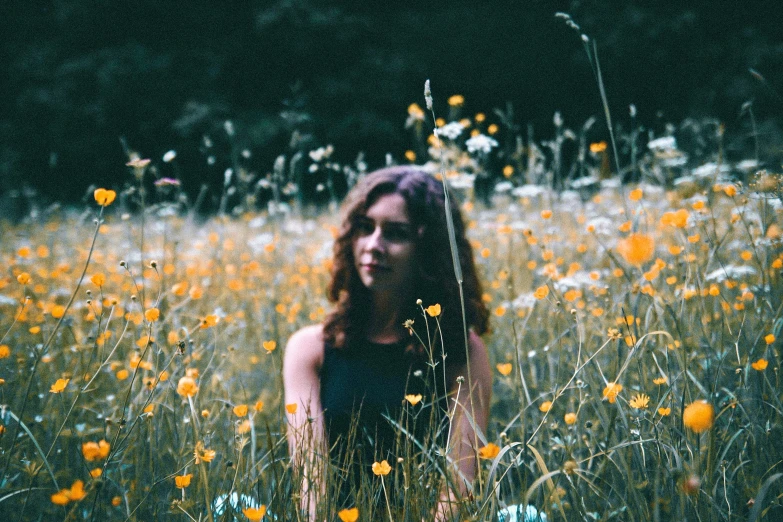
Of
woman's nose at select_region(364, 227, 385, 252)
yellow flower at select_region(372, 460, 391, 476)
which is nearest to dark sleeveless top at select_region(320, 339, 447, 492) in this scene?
woman's nose at select_region(364, 227, 385, 252)

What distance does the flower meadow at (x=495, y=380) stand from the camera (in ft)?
3.03

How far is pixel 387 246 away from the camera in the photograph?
1.58 m

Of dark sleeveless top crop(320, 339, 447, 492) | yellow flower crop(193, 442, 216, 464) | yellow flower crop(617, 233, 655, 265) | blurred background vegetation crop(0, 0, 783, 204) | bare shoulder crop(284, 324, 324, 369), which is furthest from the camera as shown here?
blurred background vegetation crop(0, 0, 783, 204)

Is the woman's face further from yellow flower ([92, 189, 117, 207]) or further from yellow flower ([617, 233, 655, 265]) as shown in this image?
yellow flower ([617, 233, 655, 265])

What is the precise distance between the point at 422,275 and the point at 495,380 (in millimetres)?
527

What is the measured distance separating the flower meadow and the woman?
86 mm

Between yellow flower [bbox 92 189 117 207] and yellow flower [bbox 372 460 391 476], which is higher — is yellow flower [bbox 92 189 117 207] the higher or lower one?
the higher one

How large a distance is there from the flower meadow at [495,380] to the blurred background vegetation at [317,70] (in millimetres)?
6601

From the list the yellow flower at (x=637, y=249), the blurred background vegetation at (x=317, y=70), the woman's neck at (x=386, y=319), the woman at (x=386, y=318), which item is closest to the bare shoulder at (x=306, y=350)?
the woman at (x=386, y=318)

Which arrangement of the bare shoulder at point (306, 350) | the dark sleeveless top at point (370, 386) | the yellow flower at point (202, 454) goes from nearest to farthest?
the yellow flower at point (202, 454)
the dark sleeveless top at point (370, 386)
the bare shoulder at point (306, 350)

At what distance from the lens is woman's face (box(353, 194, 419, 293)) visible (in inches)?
60.8

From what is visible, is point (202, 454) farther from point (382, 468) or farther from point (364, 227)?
point (364, 227)

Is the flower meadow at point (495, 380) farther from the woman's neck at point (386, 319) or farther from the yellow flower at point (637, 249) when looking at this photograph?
the woman's neck at point (386, 319)

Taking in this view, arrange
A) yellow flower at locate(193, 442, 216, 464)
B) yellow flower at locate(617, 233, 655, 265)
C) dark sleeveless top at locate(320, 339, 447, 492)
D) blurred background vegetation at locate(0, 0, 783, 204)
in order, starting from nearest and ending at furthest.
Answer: yellow flower at locate(617, 233, 655, 265), yellow flower at locate(193, 442, 216, 464), dark sleeveless top at locate(320, 339, 447, 492), blurred background vegetation at locate(0, 0, 783, 204)
